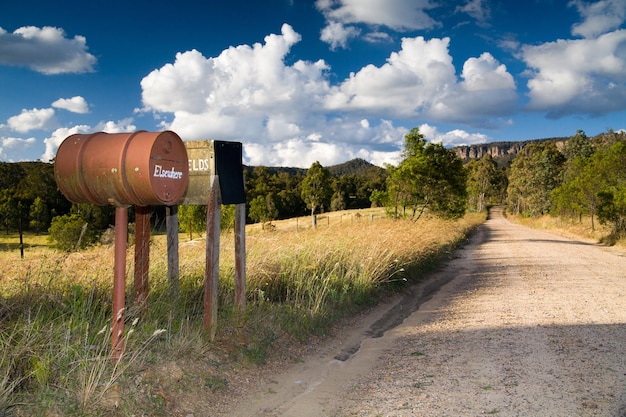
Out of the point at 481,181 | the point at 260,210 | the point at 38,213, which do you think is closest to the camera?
the point at 38,213

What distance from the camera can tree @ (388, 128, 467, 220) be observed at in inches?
971

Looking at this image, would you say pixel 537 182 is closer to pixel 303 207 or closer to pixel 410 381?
pixel 303 207

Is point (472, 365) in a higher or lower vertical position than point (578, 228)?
higher

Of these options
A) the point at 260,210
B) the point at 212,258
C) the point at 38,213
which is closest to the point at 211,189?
the point at 212,258

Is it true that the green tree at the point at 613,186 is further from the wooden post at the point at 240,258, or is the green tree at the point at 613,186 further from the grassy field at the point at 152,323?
the wooden post at the point at 240,258

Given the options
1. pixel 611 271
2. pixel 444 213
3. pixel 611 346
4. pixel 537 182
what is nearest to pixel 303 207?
pixel 537 182

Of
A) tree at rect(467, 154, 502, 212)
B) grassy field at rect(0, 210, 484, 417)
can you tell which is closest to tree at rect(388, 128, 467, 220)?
grassy field at rect(0, 210, 484, 417)

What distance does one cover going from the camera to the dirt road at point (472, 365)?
12.5 feet

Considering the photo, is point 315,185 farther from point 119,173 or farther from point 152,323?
point 119,173

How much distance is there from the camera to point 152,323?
4230 mm

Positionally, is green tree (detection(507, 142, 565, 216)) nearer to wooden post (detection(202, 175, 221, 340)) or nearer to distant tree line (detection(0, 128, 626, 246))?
distant tree line (detection(0, 128, 626, 246))

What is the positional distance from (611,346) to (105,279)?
595 centimetres

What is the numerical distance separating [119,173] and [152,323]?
1.64 metres

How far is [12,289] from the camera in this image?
4508 mm
